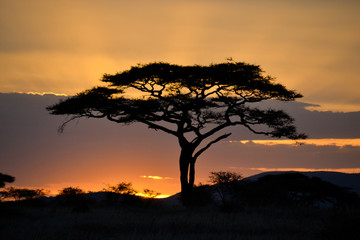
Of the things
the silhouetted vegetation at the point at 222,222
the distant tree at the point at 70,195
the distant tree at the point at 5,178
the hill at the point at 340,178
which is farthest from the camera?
the hill at the point at 340,178

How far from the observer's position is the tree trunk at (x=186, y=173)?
31.3 meters

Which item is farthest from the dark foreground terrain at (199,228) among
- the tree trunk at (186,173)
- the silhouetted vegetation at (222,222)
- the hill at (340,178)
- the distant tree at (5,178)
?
the hill at (340,178)

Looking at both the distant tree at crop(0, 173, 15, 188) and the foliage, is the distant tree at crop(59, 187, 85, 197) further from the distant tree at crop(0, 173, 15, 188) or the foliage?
the distant tree at crop(0, 173, 15, 188)

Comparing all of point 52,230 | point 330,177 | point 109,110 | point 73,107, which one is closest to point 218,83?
point 109,110

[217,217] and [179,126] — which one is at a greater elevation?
[179,126]

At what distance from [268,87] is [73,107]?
44.5ft

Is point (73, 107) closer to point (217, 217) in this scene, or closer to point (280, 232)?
point (217, 217)

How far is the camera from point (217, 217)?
21812 millimetres

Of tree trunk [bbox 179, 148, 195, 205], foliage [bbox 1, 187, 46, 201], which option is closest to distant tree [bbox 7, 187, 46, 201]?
foliage [bbox 1, 187, 46, 201]

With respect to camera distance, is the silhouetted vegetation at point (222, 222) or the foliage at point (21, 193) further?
the foliage at point (21, 193)

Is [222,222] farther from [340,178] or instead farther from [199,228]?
[340,178]

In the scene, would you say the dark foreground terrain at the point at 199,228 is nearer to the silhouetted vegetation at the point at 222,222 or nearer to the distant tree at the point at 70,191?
the silhouetted vegetation at the point at 222,222

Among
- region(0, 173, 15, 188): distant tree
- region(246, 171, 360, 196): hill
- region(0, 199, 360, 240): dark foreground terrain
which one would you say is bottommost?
region(0, 199, 360, 240): dark foreground terrain

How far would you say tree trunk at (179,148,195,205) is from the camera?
31312 millimetres
